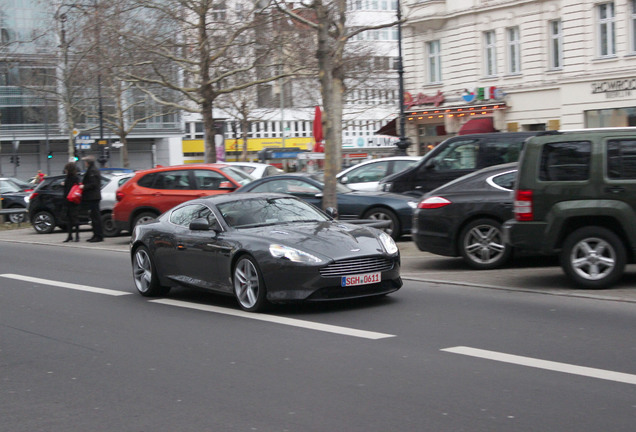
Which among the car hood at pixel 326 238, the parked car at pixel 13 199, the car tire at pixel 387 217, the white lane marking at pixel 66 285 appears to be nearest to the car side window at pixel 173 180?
the car tire at pixel 387 217

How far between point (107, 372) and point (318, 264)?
2.73 metres

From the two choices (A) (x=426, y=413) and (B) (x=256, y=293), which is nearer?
(A) (x=426, y=413)

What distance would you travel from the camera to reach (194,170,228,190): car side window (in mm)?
19672

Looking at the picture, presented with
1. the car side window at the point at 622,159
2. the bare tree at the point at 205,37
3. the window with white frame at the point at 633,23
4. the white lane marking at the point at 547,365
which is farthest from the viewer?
the window with white frame at the point at 633,23

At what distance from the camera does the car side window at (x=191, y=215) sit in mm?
10570

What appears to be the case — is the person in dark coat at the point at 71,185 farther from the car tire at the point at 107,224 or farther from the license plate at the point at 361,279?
the license plate at the point at 361,279

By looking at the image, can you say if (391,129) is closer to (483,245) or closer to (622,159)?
(483,245)

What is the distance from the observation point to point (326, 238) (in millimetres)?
9664

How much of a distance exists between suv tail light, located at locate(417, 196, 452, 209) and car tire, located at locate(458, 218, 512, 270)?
0.47m

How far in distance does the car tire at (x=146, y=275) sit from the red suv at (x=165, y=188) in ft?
25.3

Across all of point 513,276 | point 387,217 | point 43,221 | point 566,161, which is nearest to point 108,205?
point 43,221

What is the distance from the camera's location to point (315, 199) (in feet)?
60.1

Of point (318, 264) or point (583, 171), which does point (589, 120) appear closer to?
point (583, 171)

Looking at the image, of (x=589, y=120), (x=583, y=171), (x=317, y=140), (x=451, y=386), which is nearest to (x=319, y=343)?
(x=451, y=386)
